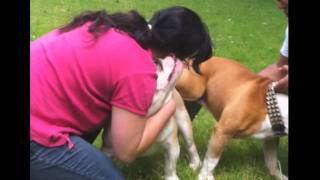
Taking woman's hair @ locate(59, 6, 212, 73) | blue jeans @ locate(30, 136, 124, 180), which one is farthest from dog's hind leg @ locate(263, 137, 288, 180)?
blue jeans @ locate(30, 136, 124, 180)

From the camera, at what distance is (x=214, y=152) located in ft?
14.9

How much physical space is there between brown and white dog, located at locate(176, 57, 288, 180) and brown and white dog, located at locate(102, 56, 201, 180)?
0.83ft

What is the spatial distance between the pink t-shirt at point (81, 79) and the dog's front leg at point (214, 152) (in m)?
1.26

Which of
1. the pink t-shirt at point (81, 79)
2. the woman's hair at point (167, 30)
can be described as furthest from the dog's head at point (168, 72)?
the pink t-shirt at point (81, 79)

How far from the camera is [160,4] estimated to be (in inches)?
488

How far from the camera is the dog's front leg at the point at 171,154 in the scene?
423 centimetres

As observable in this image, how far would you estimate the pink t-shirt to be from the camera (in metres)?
3.28

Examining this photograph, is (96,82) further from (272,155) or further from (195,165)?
(272,155)

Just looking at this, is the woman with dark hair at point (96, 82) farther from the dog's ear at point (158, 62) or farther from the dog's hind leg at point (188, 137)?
the dog's hind leg at point (188, 137)

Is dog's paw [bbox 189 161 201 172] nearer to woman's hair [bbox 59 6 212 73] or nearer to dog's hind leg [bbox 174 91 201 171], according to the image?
dog's hind leg [bbox 174 91 201 171]
